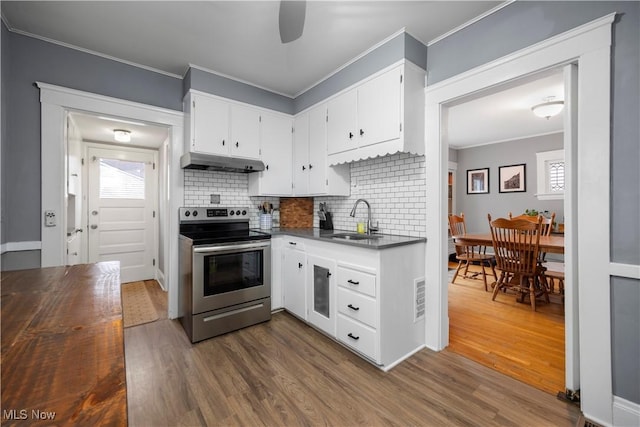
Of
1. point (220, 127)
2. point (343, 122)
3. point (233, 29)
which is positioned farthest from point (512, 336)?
point (233, 29)

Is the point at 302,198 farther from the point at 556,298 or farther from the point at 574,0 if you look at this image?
the point at 556,298

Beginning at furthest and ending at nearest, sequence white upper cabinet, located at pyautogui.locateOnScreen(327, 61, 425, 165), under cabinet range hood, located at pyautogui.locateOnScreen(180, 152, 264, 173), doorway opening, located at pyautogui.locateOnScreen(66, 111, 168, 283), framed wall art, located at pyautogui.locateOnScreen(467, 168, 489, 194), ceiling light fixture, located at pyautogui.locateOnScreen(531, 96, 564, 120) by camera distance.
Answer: framed wall art, located at pyautogui.locateOnScreen(467, 168, 489, 194), doorway opening, located at pyautogui.locateOnScreen(66, 111, 168, 283), ceiling light fixture, located at pyautogui.locateOnScreen(531, 96, 564, 120), under cabinet range hood, located at pyautogui.locateOnScreen(180, 152, 264, 173), white upper cabinet, located at pyautogui.locateOnScreen(327, 61, 425, 165)

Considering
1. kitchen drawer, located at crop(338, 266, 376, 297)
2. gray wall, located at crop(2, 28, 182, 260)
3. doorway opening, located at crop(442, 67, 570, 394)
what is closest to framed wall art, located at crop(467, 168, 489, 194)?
doorway opening, located at crop(442, 67, 570, 394)

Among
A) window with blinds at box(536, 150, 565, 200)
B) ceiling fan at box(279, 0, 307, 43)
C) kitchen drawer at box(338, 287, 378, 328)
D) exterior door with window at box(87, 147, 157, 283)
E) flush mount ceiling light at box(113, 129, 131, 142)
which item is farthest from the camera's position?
window with blinds at box(536, 150, 565, 200)

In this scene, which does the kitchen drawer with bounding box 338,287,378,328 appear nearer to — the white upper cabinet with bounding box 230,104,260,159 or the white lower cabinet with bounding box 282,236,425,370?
the white lower cabinet with bounding box 282,236,425,370

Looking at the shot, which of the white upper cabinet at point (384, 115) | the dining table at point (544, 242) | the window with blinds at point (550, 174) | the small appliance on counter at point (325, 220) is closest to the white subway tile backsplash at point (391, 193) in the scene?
the small appliance on counter at point (325, 220)

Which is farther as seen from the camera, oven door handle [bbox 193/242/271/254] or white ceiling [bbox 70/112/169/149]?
white ceiling [bbox 70/112/169/149]

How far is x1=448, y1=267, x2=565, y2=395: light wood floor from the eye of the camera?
6.70 ft

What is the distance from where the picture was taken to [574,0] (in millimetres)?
1652

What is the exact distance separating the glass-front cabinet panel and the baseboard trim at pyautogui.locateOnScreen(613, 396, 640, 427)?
172 cm

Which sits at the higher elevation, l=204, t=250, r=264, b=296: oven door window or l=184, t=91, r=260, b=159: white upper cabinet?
l=184, t=91, r=260, b=159: white upper cabinet

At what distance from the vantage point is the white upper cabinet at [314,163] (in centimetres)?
307

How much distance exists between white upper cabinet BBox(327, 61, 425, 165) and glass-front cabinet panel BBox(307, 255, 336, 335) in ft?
3.39

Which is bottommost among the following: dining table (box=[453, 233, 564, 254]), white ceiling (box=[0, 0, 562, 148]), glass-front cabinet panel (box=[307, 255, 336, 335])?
glass-front cabinet panel (box=[307, 255, 336, 335])
